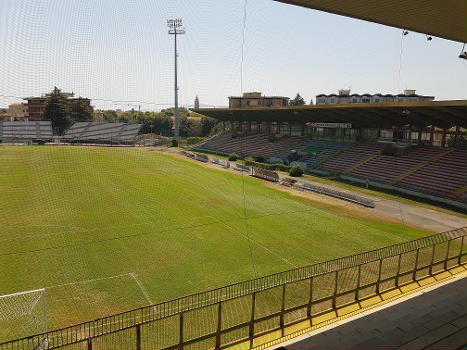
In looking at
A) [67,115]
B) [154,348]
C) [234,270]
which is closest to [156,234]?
[234,270]

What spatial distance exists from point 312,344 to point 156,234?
9.77 metres

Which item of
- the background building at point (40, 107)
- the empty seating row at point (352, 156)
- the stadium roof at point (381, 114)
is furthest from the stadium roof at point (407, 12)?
the background building at point (40, 107)

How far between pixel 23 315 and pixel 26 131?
41.8m

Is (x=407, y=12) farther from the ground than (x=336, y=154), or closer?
farther from the ground

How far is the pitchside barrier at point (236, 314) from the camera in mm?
6336

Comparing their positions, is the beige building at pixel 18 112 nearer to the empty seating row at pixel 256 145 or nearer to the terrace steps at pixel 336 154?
the empty seating row at pixel 256 145

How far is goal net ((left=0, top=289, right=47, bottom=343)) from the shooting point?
750 centimetres

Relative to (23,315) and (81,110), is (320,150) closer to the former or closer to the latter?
(81,110)

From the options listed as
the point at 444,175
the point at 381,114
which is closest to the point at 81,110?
the point at 381,114

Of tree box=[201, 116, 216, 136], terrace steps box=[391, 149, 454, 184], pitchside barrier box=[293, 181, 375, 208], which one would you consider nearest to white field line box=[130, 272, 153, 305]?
pitchside barrier box=[293, 181, 375, 208]

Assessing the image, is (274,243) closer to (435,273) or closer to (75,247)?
(435,273)

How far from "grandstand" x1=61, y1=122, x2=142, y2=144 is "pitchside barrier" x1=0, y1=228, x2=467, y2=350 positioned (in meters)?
38.4

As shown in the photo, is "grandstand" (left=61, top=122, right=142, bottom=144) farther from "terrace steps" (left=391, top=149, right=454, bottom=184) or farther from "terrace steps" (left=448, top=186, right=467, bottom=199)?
"terrace steps" (left=448, top=186, right=467, bottom=199)

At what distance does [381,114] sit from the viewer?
29797 mm
